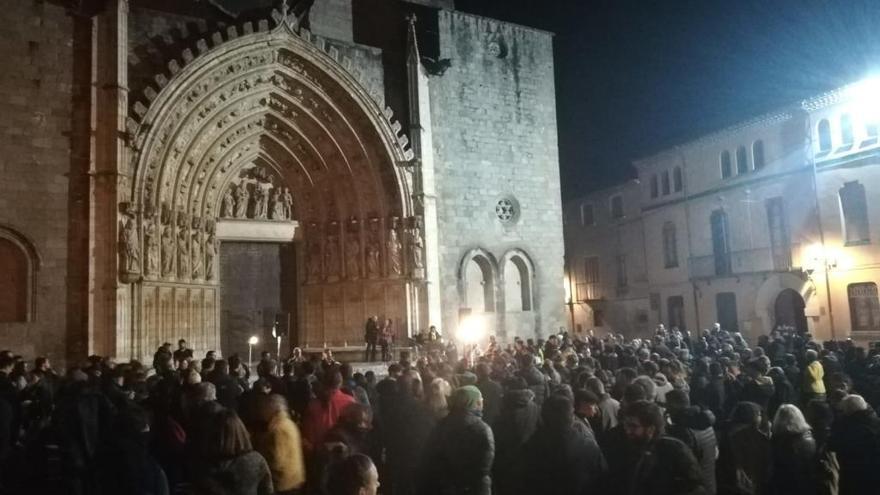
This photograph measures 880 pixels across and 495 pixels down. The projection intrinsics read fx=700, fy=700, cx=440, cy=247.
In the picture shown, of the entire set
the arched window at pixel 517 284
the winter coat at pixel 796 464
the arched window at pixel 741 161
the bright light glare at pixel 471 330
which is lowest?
the winter coat at pixel 796 464

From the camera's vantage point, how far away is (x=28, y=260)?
1284cm

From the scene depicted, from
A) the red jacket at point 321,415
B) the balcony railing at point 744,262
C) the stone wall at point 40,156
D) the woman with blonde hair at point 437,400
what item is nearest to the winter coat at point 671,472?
the woman with blonde hair at point 437,400

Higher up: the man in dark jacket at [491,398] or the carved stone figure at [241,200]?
the carved stone figure at [241,200]

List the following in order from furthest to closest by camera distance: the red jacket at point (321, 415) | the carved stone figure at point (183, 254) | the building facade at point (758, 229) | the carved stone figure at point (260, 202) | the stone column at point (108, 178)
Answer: the building facade at point (758, 229) → the carved stone figure at point (260, 202) → the carved stone figure at point (183, 254) → the stone column at point (108, 178) → the red jacket at point (321, 415)

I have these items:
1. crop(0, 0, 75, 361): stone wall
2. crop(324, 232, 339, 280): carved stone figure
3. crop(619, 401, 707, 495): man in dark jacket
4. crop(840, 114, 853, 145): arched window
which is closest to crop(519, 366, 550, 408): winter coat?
crop(619, 401, 707, 495): man in dark jacket

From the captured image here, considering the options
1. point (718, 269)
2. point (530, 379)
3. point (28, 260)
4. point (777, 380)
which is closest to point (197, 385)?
point (530, 379)

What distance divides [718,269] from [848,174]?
588 centimetres

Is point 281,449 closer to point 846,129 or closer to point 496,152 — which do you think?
point 496,152

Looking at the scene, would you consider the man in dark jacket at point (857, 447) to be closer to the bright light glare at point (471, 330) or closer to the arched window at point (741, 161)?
the bright light glare at point (471, 330)

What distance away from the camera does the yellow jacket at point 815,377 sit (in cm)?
776

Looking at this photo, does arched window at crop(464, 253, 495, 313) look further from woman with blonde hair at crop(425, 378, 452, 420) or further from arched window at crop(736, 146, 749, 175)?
woman with blonde hair at crop(425, 378, 452, 420)

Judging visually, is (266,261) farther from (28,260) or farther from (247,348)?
(28,260)

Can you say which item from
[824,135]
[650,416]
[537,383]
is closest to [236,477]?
[650,416]

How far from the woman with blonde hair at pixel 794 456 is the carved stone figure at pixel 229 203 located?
14483mm
